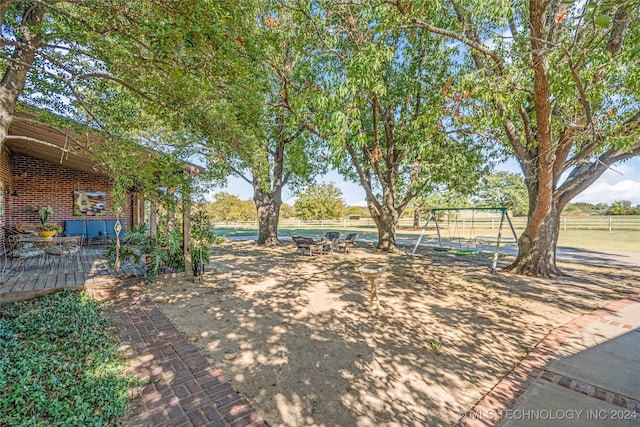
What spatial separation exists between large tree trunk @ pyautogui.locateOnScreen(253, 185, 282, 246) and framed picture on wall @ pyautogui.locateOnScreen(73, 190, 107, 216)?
6471 millimetres

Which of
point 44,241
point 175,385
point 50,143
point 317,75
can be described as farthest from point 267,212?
point 175,385

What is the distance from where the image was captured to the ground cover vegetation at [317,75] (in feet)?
14.4

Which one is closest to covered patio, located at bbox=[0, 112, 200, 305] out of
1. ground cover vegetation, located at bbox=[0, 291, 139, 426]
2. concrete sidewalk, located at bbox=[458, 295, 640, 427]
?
ground cover vegetation, located at bbox=[0, 291, 139, 426]

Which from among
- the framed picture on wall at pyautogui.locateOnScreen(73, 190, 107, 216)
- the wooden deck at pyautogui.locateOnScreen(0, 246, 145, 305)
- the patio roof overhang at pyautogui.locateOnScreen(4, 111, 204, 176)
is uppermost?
the patio roof overhang at pyautogui.locateOnScreen(4, 111, 204, 176)

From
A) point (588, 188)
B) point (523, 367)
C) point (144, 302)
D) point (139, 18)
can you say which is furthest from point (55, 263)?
point (588, 188)

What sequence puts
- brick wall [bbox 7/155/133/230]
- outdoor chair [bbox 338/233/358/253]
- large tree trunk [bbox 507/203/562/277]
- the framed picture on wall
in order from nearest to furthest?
1. large tree trunk [bbox 507/203/562/277]
2. brick wall [bbox 7/155/133/230]
3. the framed picture on wall
4. outdoor chair [bbox 338/233/358/253]

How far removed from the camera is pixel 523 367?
11.6ft

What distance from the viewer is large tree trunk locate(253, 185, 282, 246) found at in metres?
15.1

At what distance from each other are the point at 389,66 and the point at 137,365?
1055cm

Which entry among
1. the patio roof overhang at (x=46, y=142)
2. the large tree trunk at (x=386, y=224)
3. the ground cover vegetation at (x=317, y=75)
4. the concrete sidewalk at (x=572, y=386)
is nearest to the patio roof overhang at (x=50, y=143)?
the patio roof overhang at (x=46, y=142)

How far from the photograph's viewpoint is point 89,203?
1178cm

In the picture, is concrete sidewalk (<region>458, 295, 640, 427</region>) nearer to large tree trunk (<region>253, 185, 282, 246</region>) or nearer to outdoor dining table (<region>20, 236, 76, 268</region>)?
outdoor dining table (<region>20, 236, 76, 268</region>)

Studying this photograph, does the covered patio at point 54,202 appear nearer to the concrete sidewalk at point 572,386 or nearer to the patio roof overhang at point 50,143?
the patio roof overhang at point 50,143

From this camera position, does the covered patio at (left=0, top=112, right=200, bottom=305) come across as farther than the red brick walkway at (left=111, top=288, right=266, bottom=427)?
Yes
